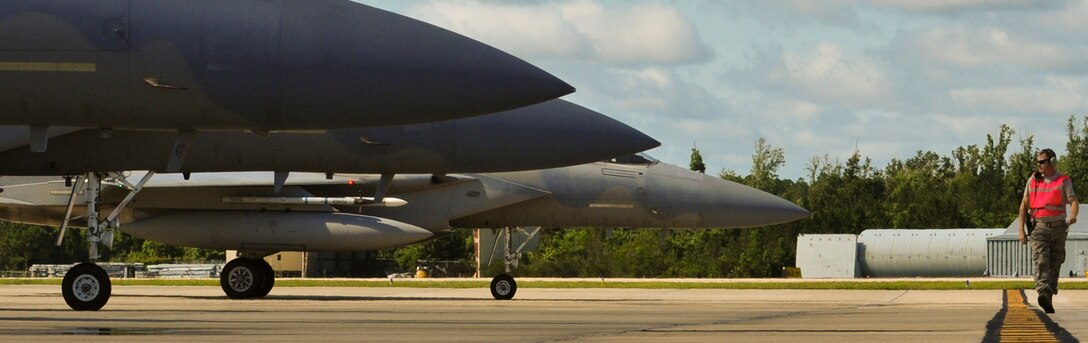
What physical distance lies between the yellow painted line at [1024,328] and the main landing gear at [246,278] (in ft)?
38.7

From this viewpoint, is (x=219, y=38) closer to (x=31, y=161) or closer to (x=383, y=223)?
(x=31, y=161)

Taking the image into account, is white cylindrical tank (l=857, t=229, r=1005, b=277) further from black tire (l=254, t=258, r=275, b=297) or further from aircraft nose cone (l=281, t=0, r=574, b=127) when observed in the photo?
aircraft nose cone (l=281, t=0, r=574, b=127)

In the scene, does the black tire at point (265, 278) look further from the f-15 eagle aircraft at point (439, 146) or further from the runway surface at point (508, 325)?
the runway surface at point (508, 325)

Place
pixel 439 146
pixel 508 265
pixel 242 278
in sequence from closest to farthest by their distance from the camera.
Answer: pixel 439 146 < pixel 242 278 < pixel 508 265

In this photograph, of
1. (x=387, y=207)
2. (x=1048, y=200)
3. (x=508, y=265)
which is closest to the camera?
(x=1048, y=200)

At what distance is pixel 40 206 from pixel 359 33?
1211cm

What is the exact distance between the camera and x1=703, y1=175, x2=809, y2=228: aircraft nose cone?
24.7 metres

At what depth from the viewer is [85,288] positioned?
1588 centimetres

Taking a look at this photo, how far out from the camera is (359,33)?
11.9 meters

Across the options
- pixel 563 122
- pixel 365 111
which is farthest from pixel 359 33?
pixel 563 122

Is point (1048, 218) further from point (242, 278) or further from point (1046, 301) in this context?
point (242, 278)

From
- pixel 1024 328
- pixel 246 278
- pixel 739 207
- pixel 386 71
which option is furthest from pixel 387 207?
pixel 1024 328

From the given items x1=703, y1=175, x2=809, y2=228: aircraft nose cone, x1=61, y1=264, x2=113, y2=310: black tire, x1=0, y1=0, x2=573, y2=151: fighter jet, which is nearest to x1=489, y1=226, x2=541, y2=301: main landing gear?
x1=703, y1=175, x2=809, y2=228: aircraft nose cone

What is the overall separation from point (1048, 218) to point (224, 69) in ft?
24.2
